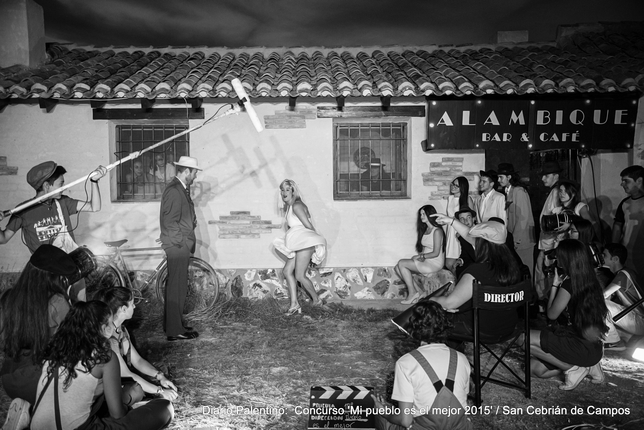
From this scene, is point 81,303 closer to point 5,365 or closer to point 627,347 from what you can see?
point 5,365

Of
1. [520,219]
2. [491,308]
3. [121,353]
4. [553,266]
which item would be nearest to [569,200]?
[520,219]

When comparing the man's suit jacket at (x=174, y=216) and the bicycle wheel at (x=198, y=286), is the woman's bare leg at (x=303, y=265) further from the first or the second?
the man's suit jacket at (x=174, y=216)

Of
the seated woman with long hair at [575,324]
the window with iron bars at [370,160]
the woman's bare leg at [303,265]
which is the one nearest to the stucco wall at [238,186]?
the window with iron bars at [370,160]

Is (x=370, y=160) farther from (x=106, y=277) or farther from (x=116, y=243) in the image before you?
(x=106, y=277)

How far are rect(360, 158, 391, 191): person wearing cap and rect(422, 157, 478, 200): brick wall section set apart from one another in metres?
0.62

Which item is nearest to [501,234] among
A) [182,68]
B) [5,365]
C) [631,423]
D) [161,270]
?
[631,423]

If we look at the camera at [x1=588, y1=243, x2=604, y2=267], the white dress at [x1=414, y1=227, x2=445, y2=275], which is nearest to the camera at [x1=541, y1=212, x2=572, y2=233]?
the camera at [x1=588, y1=243, x2=604, y2=267]

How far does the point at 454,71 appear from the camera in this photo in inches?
337

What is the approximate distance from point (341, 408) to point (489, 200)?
479 centimetres

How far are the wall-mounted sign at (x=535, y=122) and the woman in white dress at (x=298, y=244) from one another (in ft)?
7.77

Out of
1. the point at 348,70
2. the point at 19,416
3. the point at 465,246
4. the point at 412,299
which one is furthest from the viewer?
the point at 348,70

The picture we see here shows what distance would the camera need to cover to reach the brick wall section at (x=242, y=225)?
8.65 metres

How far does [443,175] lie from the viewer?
8656mm

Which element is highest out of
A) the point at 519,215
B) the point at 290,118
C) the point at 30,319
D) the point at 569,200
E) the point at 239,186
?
the point at 290,118
